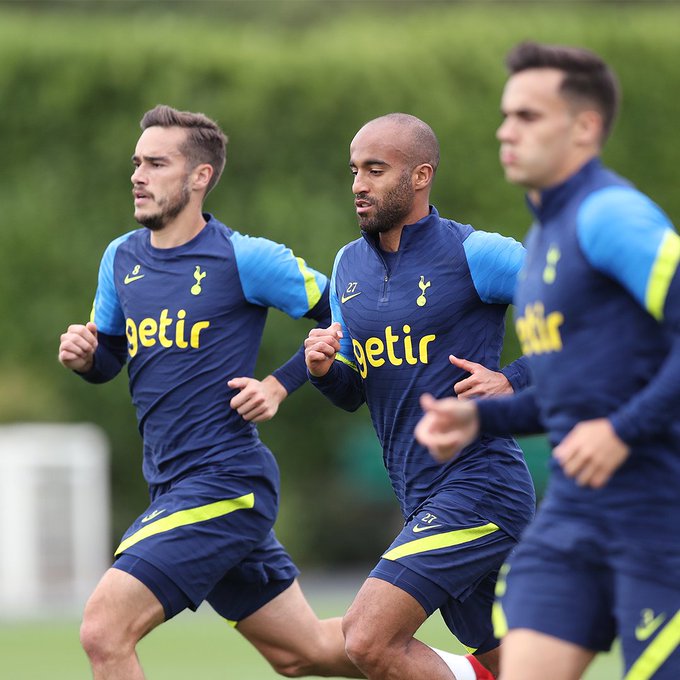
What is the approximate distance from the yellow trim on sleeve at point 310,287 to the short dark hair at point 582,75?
240 cm

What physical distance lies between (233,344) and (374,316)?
74 centimetres

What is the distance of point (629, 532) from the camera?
183 inches

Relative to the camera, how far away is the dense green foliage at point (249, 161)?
56.7 feet

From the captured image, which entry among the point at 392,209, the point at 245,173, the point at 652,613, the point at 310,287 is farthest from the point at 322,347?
the point at 245,173

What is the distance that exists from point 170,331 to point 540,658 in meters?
2.75

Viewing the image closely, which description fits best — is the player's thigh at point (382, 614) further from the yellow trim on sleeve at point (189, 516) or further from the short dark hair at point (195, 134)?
the short dark hair at point (195, 134)

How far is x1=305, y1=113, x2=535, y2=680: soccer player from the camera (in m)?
6.22

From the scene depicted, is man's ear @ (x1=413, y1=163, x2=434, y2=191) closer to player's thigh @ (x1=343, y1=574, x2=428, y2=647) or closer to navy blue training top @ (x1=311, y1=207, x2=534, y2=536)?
navy blue training top @ (x1=311, y1=207, x2=534, y2=536)

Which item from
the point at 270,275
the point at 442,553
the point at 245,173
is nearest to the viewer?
the point at 442,553

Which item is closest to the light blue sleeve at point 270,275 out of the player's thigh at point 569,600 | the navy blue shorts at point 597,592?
the navy blue shorts at point 597,592

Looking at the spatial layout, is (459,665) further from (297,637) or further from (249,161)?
→ (249,161)

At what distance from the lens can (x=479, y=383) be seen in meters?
6.29

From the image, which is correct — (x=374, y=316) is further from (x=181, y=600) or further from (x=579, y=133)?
(x=579, y=133)

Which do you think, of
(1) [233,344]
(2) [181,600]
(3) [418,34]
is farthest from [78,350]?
(3) [418,34]
